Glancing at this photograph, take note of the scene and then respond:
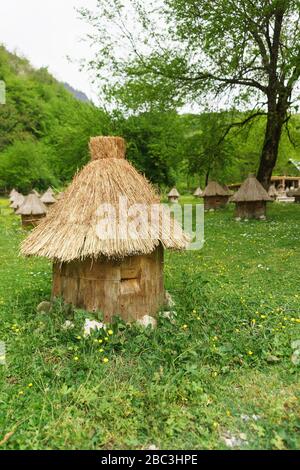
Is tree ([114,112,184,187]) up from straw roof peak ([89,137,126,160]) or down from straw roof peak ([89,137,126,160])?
up

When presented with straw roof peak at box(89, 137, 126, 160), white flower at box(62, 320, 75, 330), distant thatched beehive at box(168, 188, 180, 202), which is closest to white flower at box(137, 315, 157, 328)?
white flower at box(62, 320, 75, 330)

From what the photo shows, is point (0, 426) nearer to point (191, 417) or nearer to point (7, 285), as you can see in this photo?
point (191, 417)

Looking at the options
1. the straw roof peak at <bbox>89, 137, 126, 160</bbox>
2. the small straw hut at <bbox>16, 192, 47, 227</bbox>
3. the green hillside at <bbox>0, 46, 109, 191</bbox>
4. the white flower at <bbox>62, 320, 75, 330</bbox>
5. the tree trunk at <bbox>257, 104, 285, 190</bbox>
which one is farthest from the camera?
the green hillside at <bbox>0, 46, 109, 191</bbox>

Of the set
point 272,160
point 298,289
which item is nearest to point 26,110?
point 272,160

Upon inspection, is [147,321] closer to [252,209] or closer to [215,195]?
[252,209]

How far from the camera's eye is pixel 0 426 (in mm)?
3574

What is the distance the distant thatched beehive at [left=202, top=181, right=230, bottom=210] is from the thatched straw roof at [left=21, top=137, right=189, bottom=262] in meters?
17.4

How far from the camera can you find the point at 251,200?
16.7 m

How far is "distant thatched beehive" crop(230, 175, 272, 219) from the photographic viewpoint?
658 inches

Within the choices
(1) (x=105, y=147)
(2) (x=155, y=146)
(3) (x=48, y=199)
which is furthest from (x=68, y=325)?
(3) (x=48, y=199)

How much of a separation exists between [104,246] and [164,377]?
187cm

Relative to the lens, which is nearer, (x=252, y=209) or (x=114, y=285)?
(x=114, y=285)

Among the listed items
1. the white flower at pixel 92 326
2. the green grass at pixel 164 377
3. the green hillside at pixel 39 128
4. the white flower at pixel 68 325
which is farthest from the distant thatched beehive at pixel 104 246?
the green hillside at pixel 39 128

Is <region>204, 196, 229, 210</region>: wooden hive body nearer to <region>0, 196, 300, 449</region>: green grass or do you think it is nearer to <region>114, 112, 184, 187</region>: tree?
<region>114, 112, 184, 187</region>: tree
